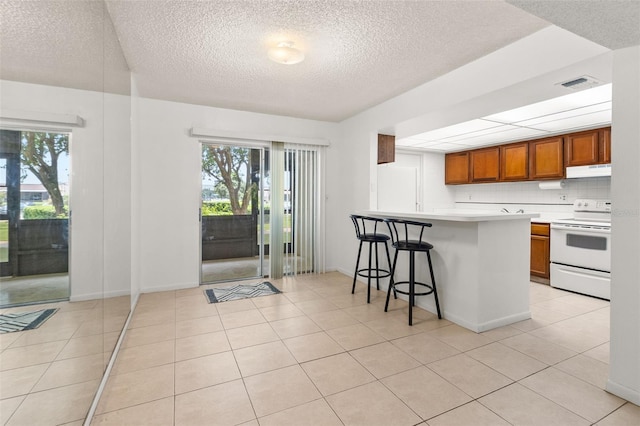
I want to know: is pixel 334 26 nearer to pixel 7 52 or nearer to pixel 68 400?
pixel 7 52

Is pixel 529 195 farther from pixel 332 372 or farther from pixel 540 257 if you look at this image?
pixel 332 372

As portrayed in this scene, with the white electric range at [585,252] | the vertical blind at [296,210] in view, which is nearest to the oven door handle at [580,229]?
the white electric range at [585,252]

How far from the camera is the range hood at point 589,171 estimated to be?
3873 millimetres

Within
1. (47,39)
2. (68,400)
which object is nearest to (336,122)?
(47,39)

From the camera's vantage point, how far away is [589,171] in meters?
4.04

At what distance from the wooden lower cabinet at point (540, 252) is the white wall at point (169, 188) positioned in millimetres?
4281

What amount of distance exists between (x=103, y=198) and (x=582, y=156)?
5497 millimetres

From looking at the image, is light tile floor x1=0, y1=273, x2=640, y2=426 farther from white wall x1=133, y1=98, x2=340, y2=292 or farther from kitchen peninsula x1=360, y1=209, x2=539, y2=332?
white wall x1=133, y1=98, x2=340, y2=292

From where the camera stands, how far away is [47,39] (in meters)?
1.13

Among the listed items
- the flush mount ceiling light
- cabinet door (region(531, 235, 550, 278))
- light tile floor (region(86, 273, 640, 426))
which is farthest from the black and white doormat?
cabinet door (region(531, 235, 550, 278))

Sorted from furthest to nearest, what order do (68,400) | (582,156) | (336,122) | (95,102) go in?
(336,122)
(582,156)
(95,102)
(68,400)

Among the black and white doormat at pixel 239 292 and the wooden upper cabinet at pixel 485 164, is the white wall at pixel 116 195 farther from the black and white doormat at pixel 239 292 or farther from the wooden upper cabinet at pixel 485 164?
the wooden upper cabinet at pixel 485 164

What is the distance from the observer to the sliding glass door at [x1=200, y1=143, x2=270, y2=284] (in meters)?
4.37

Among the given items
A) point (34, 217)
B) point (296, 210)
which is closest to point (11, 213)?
point (34, 217)
